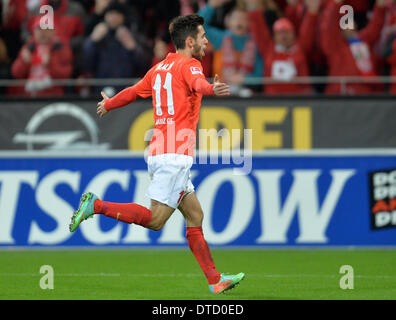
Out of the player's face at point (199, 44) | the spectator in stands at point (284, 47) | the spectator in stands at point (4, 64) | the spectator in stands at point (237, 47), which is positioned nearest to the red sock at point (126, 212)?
the player's face at point (199, 44)

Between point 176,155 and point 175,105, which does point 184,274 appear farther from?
point 175,105

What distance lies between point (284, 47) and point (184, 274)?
15.7 feet

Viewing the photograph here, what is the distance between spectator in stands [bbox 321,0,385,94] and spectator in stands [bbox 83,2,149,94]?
8.74 ft

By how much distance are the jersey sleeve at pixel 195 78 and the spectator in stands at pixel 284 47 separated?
5407 millimetres

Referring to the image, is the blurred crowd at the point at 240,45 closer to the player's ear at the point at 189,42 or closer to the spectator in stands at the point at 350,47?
the spectator in stands at the point at 350,47

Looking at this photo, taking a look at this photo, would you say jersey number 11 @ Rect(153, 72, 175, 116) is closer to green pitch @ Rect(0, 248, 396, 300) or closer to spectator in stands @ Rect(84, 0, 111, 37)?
green pitch @ Rect(0, 248, 396, 300)

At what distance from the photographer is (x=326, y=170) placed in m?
11.7

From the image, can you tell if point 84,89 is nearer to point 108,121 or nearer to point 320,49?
point 108,121

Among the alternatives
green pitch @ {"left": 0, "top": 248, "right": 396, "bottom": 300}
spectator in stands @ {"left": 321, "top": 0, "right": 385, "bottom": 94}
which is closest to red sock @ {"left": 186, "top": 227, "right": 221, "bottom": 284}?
green pitch @ {"left": 0, "top": 248, "right": 396, "bottom": 300}

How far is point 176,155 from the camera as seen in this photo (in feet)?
24.3

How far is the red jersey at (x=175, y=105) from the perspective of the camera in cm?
739

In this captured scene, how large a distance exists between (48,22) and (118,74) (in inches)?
50.6
